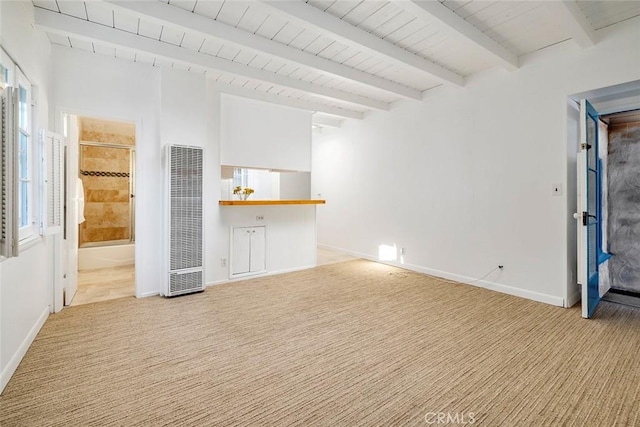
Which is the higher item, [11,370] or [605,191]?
[605,191]

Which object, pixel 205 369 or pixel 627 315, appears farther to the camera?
pixel 627 315

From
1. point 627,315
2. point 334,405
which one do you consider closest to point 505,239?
point 627,315

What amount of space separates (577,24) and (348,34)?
2.00 m

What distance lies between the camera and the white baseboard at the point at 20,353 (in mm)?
1830

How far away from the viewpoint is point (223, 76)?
13.0 ft

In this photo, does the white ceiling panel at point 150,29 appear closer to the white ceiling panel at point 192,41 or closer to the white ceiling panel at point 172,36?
the white ceiling panel at point 172,36

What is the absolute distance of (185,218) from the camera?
11.7 ft

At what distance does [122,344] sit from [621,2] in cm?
500

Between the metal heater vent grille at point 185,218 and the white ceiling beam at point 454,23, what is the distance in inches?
106

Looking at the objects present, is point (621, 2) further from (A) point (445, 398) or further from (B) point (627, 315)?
(A) point (445, 398)

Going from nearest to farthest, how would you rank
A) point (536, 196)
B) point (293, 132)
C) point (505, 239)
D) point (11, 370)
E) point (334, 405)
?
1. point (334, 405)
2. point (11, 370)
3. point (536, 196)
4. point (505, 239)
5. point (293, 132)

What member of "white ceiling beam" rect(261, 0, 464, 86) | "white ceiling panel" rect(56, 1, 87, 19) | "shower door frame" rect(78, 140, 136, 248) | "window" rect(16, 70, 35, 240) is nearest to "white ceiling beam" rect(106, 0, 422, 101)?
"white ceiling panel" rect(56, 1, 87, 19)

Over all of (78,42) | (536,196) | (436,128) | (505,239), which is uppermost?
(78,42)

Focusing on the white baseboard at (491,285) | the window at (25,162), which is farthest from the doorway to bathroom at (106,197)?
the white baseboard at (491,285)
